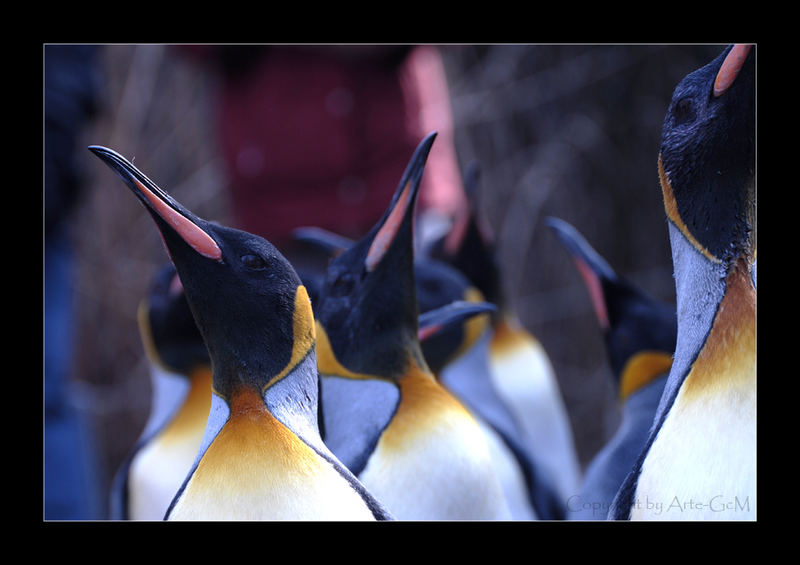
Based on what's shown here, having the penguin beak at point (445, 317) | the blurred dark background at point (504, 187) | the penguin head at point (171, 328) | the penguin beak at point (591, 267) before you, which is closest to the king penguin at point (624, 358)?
the penguin beak at point (591, 267)

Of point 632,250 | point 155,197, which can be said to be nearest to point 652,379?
point 155,197

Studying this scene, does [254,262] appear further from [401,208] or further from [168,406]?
[168,406]

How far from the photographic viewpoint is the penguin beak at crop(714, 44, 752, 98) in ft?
1.71

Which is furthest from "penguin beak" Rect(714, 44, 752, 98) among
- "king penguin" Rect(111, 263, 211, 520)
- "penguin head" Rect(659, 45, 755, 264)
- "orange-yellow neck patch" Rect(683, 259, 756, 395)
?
"king penguin" Rect(111, 263, 211, 520)

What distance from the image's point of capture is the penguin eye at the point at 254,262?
0.54 m

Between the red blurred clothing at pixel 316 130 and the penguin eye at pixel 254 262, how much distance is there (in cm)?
46

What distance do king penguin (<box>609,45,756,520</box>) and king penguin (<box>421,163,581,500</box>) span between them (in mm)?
398

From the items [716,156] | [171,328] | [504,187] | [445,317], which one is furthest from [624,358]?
[504,187]

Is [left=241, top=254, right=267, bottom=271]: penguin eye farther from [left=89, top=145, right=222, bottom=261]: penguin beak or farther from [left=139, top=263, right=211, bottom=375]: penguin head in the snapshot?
[left=139, top=263, right=211, bottom=375]: penguin head

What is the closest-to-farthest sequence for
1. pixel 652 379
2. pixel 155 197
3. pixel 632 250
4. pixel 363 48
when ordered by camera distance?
1. pixel 155 197
2. pixel 652 379
3. pixel 363 48
4. pixel 632 250

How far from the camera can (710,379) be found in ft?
1.72

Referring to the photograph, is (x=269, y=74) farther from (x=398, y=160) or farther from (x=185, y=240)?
(x=185, y=240)
